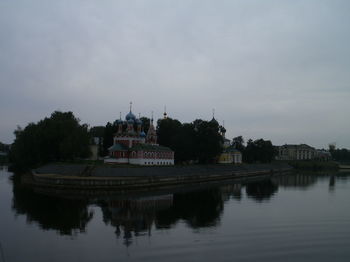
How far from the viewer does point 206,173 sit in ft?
220

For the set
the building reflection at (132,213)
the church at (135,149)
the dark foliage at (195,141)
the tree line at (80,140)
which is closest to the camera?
the building reflection at (132,213)

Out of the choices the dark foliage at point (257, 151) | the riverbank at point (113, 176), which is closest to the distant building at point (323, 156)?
the dark foliage at point (257, 151)

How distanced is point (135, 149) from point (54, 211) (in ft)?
103

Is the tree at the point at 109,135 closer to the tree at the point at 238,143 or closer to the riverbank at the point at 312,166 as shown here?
the tree at the point at 238,143

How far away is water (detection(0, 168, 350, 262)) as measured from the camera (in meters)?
18.3

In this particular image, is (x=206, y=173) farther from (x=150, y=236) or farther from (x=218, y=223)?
(x=150, y=236)

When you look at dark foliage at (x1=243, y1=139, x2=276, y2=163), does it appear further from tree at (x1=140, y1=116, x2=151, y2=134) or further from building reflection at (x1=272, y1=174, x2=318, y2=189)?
tree at (x1=140, y1=116, x2=151, y2=134)

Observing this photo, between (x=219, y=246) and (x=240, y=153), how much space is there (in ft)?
261

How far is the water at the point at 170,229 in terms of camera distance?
18.3 metres

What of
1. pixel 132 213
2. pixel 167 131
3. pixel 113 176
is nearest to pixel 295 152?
pixel 167 131

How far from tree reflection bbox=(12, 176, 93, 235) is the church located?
2207 centimetres

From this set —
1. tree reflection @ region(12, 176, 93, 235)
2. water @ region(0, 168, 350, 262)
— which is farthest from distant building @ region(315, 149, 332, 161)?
tree reflection @ region(12, 176, 93, 235)

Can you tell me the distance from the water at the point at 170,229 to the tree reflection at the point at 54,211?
6 centimetres

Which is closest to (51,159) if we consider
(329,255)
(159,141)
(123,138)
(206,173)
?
(123,138)
